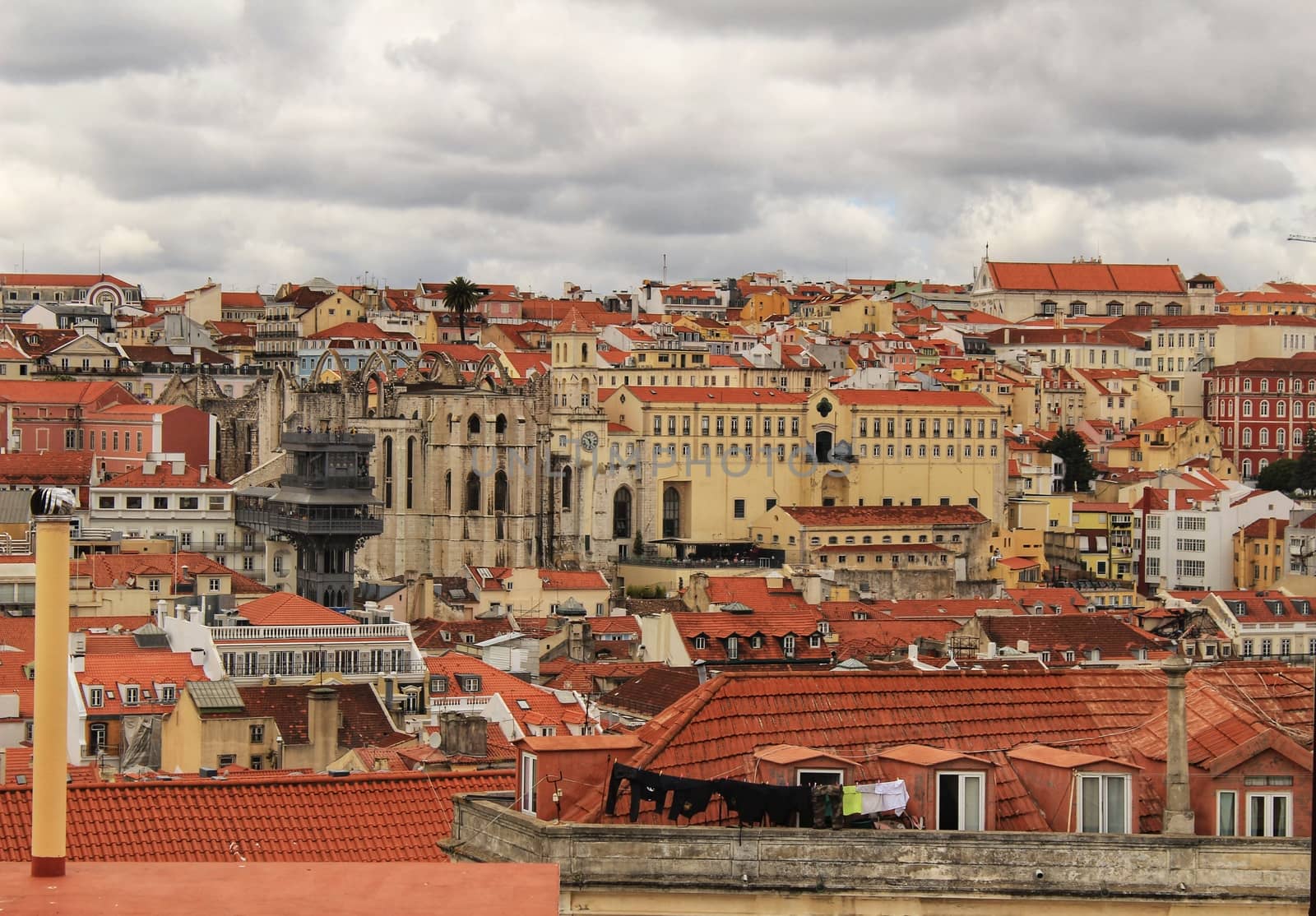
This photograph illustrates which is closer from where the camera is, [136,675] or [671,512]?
[136,675]

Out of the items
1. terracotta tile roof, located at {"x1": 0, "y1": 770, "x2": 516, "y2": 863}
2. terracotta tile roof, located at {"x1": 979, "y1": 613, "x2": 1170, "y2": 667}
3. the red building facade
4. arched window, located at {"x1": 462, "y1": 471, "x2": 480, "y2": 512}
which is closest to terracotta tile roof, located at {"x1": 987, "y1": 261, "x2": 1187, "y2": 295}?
the red building facade

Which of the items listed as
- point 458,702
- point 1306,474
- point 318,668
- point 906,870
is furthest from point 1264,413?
point 906,870

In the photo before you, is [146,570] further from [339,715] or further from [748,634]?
[339,715]

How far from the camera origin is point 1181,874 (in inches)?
581

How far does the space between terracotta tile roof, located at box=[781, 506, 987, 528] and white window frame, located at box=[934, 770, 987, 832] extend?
69.4m

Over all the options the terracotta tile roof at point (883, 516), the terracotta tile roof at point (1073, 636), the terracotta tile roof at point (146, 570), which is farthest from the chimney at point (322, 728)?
the terracotta tile roof at point (883, 516)

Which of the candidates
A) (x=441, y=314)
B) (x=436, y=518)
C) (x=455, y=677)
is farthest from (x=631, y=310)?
(x=455, y=677)

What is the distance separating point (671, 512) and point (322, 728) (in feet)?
188

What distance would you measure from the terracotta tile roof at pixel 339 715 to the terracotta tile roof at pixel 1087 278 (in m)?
112

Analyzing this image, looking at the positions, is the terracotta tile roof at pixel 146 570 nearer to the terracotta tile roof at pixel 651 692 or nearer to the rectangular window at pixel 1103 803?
the terracotta tile roof at pixel 651 692

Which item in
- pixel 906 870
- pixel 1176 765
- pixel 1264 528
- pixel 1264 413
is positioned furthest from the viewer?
pixel 1264 413

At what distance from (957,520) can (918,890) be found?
73594 millimetres

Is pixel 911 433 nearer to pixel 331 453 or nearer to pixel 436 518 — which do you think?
pixel 436 518

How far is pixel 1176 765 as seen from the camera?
15133 mm
